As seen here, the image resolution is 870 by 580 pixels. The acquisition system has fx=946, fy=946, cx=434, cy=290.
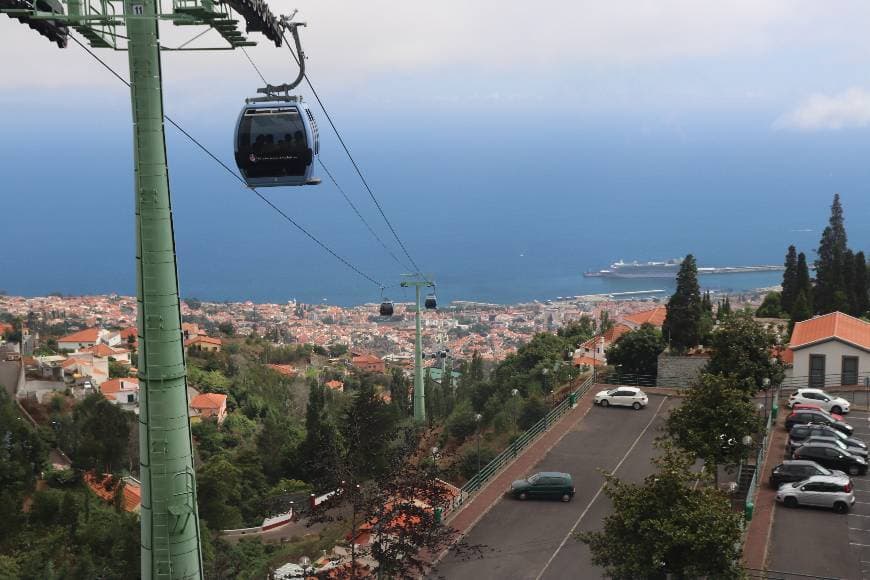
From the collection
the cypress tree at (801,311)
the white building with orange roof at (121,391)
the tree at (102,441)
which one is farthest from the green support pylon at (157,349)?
the white building with orange roof at (121,391)

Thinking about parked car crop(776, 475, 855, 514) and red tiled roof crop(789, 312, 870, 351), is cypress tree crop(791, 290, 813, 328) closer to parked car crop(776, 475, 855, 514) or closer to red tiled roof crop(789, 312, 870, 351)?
red tiled roof crop(789, 312, 870, 351)

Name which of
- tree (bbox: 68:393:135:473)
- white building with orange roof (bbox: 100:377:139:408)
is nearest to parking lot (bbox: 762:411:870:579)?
tree (bbox: 68:393:135:473)

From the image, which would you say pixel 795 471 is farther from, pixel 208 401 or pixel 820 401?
pixel 208 401

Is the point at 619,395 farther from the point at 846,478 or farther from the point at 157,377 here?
the point at 157,377

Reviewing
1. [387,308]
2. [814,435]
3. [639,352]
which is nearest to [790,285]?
[639,352]

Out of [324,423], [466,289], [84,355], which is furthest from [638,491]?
[466,289]
